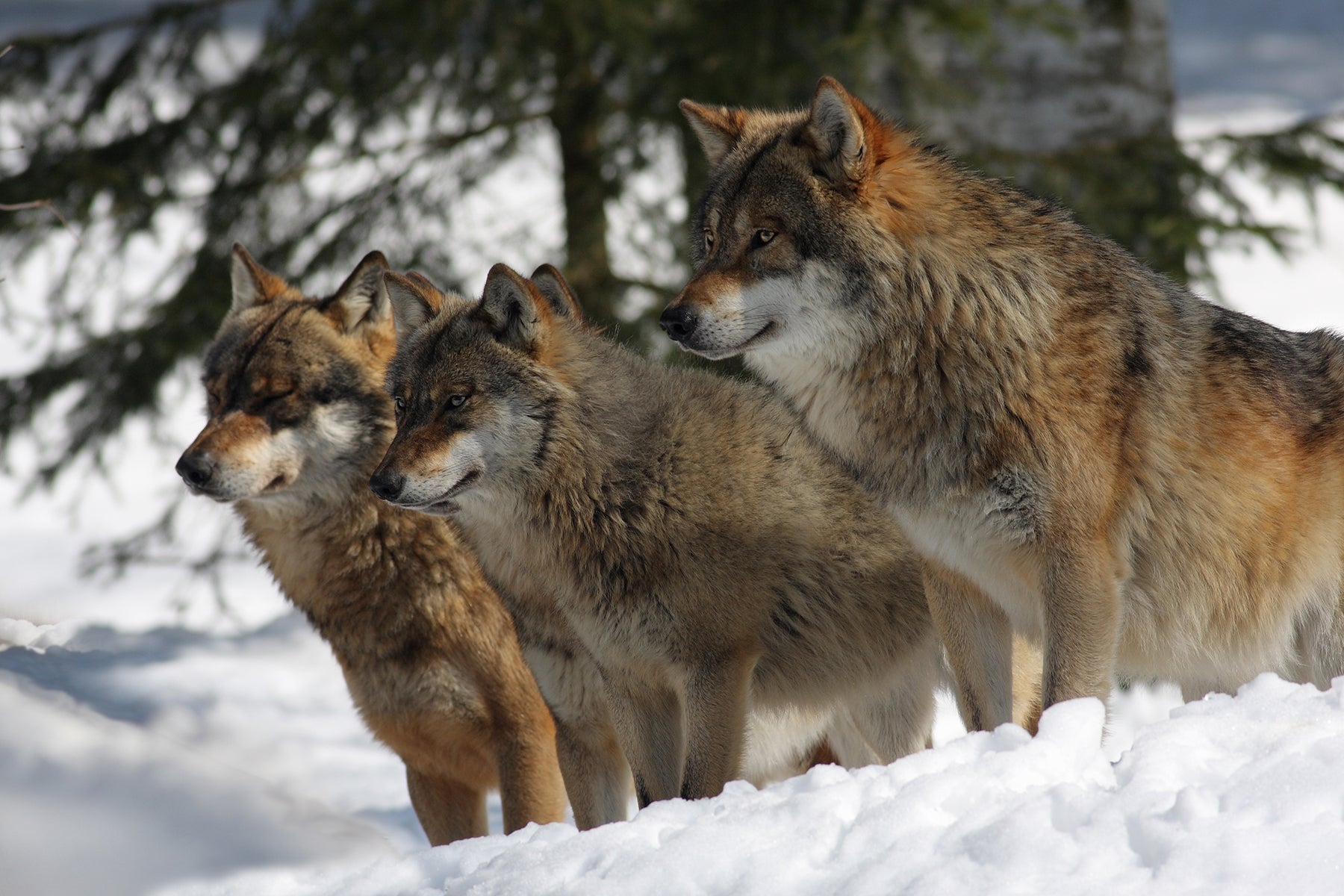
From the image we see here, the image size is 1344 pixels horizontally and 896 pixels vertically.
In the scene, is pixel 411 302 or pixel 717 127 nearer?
pixel 717 127

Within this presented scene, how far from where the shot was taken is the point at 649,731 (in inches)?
178

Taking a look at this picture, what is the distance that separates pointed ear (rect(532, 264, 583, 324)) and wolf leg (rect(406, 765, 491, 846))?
2095 millimetres

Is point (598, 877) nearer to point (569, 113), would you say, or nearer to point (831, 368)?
point (831, 368)

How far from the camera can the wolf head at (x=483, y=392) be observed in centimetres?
432

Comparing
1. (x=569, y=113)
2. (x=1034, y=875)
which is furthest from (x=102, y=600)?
(x=1034, y=875)

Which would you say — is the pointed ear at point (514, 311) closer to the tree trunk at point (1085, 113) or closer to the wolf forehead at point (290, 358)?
the wolf forehead at point (290, 358)

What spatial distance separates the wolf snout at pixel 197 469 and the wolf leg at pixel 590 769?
166 centimetres

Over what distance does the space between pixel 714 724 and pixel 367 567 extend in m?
1.83

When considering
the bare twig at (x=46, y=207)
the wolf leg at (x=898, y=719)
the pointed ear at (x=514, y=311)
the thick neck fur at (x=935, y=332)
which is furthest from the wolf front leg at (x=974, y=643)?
the bare twig at (x=46, y=207)

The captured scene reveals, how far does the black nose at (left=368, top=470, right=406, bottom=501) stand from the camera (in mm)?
4129

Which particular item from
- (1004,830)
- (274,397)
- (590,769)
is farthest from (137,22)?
(1004,830)

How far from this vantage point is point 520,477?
444 centimetres

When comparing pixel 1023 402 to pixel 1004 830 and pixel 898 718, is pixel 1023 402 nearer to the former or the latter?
pixel 1004 830

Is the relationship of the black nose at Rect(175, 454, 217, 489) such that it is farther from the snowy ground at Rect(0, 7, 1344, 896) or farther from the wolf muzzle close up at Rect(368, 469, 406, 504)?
the wolf muzzle close up at Rect(368, 469, 406, 504)
